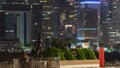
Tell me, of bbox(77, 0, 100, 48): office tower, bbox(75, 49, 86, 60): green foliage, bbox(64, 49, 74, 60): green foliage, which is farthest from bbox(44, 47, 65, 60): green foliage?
bbox(77, 0, 100, 48): office tower

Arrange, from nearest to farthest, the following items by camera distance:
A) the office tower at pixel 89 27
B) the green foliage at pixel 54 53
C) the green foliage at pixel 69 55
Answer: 1. the green foliage at pixel 54 53
2. the green foliage at pixel 69 55
3. the office tower at pixel 89 27

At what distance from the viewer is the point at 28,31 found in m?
89.8

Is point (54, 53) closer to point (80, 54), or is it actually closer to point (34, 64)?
point (80, 54)

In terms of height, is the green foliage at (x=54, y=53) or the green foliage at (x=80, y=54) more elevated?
the green foliage at (x=54, y=53)

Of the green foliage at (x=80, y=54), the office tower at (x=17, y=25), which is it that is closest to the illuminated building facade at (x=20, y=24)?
the office tower at (x=17, y=25)

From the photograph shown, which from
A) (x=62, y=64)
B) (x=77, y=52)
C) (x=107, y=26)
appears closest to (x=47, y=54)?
(x=62, y=64)

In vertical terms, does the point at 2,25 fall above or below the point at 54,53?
below

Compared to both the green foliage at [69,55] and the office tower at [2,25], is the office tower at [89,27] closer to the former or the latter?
the office tower at [2,25]

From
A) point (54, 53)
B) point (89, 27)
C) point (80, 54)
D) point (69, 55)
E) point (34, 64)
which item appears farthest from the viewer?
point (89, 27)

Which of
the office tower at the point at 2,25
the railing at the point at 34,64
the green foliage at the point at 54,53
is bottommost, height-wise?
the office tower at the point at 2,25

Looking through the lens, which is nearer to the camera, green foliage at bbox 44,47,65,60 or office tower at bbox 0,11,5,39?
green foliage at bbox 44,47,65,60

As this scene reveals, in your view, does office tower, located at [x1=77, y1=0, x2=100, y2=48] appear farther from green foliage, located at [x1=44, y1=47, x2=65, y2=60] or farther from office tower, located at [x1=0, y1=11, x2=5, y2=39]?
green foliage, located at [x1=44, y1=47, x2=65, y2=60]

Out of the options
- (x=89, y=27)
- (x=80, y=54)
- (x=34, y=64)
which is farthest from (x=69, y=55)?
(x=89, y=27)

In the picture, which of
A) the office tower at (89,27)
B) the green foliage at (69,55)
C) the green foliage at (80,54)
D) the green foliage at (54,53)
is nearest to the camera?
the green foliage at (54,53)
